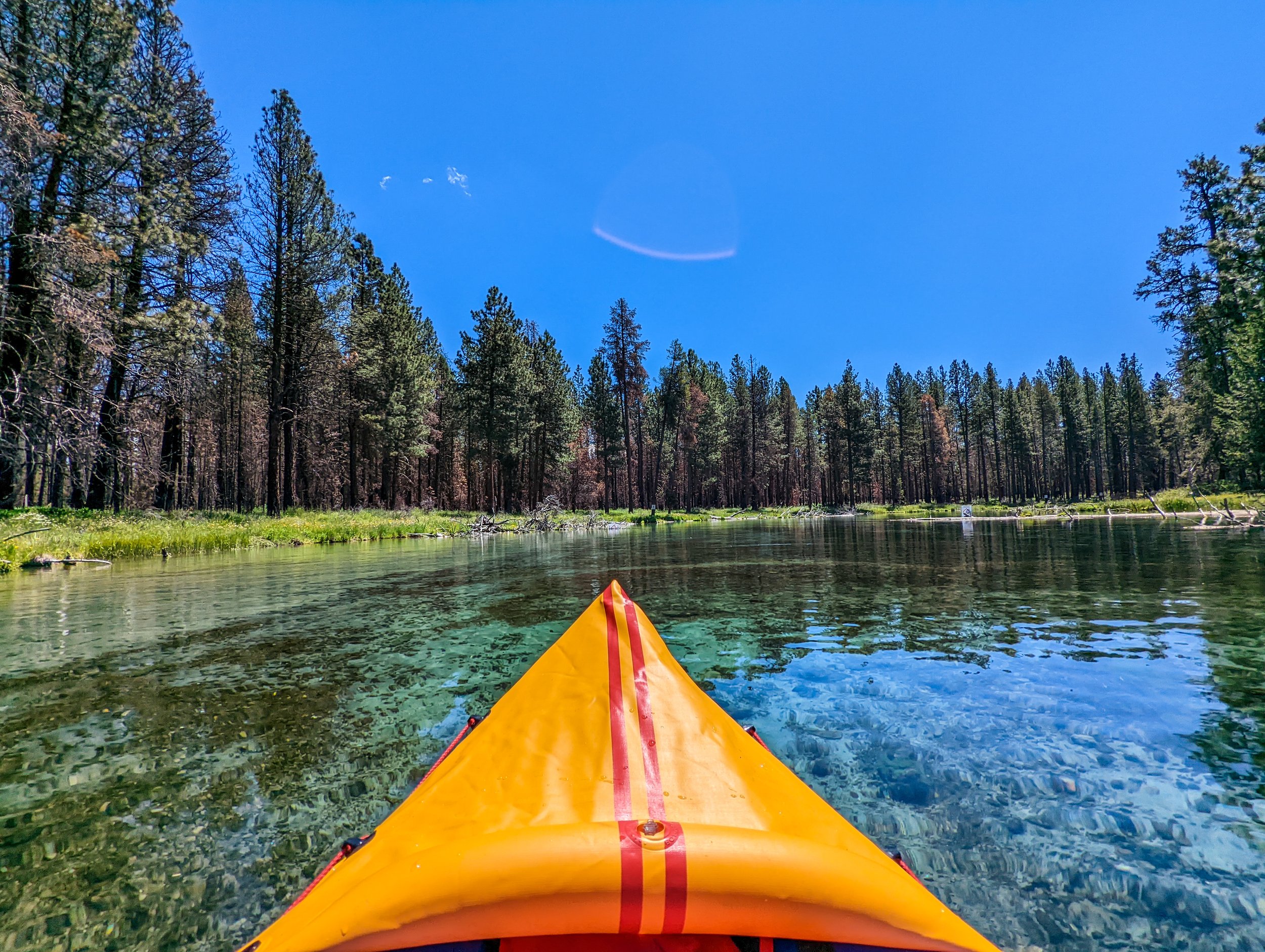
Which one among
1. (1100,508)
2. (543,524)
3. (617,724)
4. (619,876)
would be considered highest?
(617,724)

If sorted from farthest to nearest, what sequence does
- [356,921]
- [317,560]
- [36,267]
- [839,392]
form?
[839,392] → [317,560] → [36,267] → [356,921]

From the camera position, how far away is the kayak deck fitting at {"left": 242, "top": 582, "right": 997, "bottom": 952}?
1.52m

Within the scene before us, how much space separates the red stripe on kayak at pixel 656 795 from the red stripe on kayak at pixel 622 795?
7 cm

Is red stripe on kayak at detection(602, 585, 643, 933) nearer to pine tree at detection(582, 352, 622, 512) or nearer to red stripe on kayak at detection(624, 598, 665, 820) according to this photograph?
red stripe on kayak at detection(624, 598, 665, 820)

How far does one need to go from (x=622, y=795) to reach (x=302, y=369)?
31.1 metres

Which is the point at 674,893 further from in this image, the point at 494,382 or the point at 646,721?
the point at 494,382

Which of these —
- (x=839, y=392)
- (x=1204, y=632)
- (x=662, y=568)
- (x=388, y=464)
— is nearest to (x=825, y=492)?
(x=839, y=392)

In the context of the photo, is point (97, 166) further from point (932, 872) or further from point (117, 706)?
point (932, 872)

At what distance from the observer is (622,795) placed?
190 centimetres

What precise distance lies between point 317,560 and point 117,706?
11767 millimetres

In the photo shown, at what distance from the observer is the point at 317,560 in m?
15.2

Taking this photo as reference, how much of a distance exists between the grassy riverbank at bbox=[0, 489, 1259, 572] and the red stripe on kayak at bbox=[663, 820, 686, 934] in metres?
17.5

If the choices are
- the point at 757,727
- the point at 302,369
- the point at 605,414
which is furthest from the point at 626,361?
the point at 757,727

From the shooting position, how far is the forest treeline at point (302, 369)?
14195 mm
